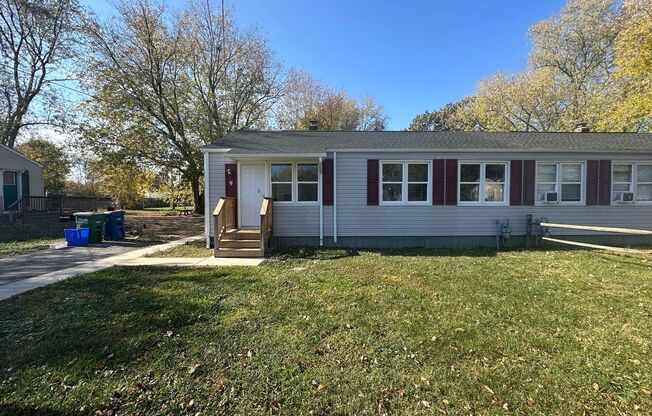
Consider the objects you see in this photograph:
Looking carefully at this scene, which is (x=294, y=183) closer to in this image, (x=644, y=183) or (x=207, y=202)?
(x=207, y=202)

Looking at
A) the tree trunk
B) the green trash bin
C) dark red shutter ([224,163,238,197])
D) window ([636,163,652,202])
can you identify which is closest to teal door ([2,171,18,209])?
the tree trunk

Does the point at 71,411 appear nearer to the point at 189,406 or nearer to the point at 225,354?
the point at 189,406

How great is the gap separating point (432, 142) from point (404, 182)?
5.74ft

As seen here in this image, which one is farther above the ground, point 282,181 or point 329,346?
point 282,181

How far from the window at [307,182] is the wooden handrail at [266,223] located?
1.01 m

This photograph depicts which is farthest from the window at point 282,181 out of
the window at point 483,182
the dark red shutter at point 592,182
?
the dark red shutter at point 592,182

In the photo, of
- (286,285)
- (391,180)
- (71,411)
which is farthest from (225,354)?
(391,180)

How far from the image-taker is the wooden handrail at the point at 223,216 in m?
8.28

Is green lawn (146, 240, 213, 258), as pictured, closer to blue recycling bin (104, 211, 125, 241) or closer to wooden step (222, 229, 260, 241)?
wooden step (222, 229, 260, 241)

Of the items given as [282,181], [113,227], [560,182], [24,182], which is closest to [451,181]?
[560,182]

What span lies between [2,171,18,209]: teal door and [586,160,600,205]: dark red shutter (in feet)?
87.8

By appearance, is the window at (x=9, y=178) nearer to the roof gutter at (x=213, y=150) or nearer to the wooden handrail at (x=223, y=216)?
the roof gutter at (x=213, y=150)

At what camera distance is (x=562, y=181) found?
994 cm

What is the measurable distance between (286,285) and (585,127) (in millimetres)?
13789
